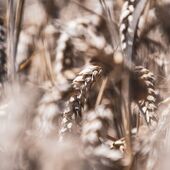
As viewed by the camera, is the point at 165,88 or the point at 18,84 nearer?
the point at 165,88

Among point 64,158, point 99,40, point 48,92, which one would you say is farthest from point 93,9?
point 64,158

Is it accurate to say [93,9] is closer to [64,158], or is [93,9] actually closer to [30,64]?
[30,64]

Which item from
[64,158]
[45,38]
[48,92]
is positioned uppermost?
[45,38]

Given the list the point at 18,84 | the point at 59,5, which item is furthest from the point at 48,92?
the point at 59,5

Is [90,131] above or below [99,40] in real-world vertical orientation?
below

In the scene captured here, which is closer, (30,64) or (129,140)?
(129,140)

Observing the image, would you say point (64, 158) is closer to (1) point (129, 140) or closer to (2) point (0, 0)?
(1) point (129, 140)
